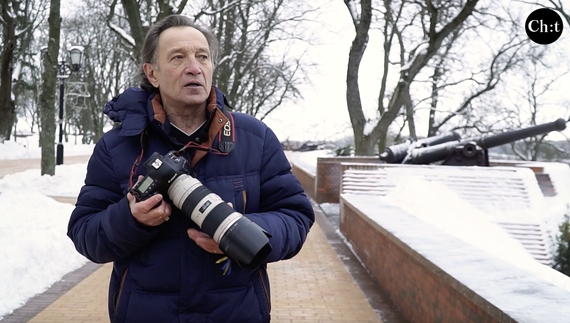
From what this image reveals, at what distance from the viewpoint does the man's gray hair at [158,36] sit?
231 cm

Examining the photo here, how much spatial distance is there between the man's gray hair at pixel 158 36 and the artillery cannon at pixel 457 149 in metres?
12.7

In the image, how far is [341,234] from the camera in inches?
443

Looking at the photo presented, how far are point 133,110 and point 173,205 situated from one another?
0.39 meters

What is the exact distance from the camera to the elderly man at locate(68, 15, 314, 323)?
211cm

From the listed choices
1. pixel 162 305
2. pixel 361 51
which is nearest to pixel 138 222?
pixel 162 305

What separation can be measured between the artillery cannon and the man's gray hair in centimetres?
1269

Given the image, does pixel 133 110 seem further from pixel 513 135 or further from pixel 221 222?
pixel 513 135

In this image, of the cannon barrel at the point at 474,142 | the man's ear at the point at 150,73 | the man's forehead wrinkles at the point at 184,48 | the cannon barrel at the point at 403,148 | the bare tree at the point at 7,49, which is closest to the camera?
the man's forehead wrinkles at the point at 184,48

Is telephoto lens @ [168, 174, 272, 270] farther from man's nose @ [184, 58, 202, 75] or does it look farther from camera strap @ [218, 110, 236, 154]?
man's nose @ [184, 58, 202, 75]

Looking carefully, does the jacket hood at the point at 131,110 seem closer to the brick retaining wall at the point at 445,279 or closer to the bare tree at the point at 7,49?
the brick retaining wall at the point at 445,279

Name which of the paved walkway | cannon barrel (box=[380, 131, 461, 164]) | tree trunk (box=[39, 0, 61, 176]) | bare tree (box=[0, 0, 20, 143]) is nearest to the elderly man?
the paved walkway

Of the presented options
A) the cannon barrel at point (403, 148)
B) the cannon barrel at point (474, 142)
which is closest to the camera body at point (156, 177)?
the cannon barrel at point (474, 142)

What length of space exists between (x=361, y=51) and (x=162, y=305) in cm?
1674

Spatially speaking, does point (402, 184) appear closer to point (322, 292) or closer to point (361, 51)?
point (322, 292)
